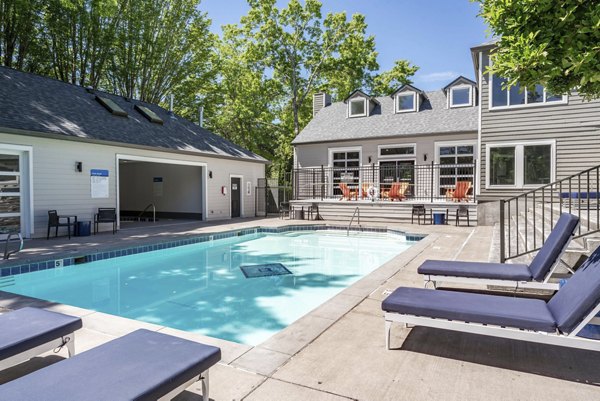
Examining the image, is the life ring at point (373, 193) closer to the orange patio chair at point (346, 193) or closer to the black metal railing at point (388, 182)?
the black metal railing at point (388, 182)

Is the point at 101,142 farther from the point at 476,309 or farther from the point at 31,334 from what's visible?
the point at 476,309

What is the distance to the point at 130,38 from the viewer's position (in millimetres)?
23188

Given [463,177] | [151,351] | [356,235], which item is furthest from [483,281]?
[463,177]

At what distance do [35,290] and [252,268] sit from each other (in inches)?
148

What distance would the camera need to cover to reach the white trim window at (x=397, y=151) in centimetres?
1659

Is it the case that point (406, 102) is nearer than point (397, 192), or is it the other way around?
point (397, 192)

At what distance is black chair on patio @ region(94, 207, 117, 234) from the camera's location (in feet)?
36.8

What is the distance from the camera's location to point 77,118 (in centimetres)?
1206

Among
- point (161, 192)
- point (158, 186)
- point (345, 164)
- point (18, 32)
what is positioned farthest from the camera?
point (18, 32)

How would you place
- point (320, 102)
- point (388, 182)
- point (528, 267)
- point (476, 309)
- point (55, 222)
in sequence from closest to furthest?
1. point (476, 309)
2. point (528, 267)
3. point (55, 222)
4. point (388, 182)
5. point (320, 102)

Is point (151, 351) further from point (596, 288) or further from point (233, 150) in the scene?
point (233, 150)

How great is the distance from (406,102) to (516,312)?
1654 centimetres

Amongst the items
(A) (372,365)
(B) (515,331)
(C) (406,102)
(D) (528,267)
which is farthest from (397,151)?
(A) (372,365)

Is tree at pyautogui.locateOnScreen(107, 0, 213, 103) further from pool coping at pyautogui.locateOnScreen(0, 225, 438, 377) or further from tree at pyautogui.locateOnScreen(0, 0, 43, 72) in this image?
pool coping at pyautogui.locateOnScreen(0, 225, 438, 377)
